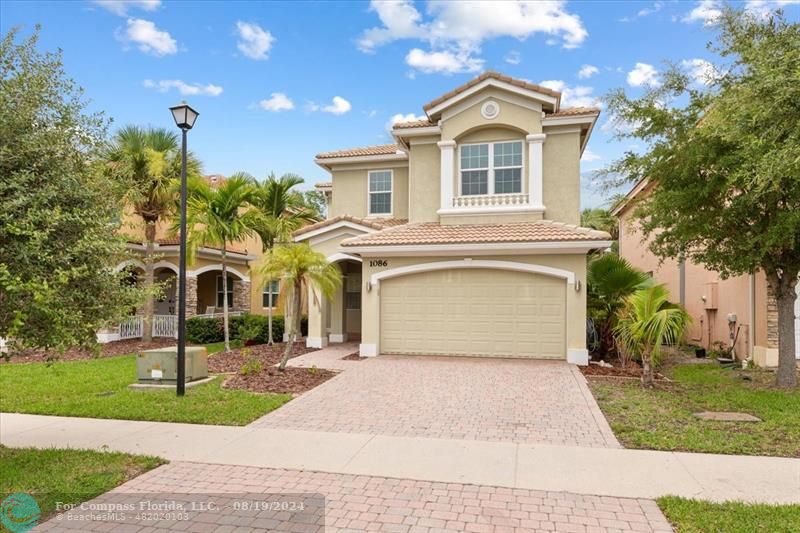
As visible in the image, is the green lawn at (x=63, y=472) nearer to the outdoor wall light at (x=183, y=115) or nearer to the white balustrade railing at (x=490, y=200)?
the outdoor wall light at (x=183, y=115)

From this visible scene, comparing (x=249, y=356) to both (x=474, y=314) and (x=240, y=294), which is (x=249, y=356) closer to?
(x=474, y=314)

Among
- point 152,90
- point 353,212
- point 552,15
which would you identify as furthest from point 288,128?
point 552,15

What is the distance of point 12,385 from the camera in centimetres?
1112

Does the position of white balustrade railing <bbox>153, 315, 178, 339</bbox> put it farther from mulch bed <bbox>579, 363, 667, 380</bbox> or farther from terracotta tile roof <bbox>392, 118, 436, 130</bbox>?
mulch bed <bbox>579, 363, 667, 380</bbox>

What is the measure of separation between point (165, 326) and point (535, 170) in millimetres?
16100

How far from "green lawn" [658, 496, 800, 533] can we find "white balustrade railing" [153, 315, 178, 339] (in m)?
19.6

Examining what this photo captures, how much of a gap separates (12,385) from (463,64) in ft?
80.5

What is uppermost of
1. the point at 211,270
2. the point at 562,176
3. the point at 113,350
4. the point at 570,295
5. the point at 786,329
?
the point at 562,176

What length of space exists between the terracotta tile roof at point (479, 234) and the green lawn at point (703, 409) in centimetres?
405

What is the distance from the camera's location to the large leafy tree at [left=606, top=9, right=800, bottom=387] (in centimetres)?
796

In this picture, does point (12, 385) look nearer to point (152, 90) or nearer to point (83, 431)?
→ point (83, 431)

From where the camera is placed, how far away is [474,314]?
14.3 metres

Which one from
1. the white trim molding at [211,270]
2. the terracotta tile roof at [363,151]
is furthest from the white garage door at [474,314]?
the white trim molding at [211,270]

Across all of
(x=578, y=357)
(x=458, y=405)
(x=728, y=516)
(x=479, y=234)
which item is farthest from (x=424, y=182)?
(x=728, y=516)
